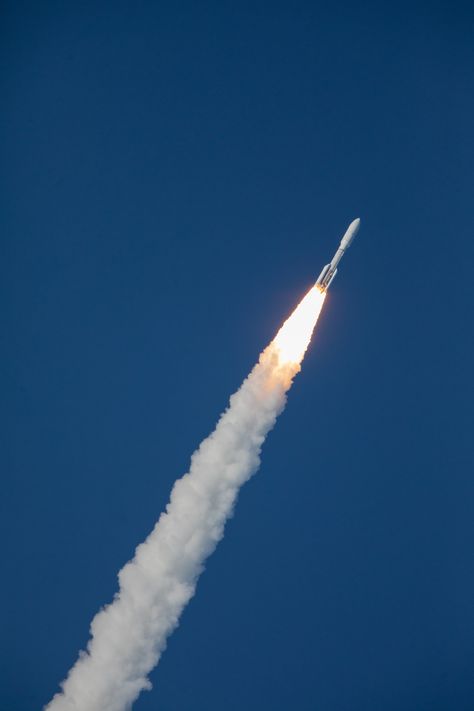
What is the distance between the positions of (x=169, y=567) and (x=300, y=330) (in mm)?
7032

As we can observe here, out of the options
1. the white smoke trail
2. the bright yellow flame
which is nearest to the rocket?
the bright yellow flame

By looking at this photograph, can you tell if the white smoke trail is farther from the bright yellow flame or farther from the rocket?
the rocket

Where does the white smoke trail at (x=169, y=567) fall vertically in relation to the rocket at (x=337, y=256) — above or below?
below

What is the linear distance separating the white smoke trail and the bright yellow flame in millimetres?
923

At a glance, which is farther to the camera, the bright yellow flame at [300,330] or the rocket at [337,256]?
the bright yellow flame at [300,330]

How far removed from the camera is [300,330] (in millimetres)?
18469

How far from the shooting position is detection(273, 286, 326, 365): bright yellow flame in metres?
18.3

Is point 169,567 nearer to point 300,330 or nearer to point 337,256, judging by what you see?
point 300,330

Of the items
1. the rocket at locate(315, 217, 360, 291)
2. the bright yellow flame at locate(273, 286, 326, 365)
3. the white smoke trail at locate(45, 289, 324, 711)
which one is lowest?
the white smoke trail at locate(45, 289, 324, 711)

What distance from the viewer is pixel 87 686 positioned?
57.4 feet

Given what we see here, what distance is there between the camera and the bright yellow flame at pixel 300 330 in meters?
18.3

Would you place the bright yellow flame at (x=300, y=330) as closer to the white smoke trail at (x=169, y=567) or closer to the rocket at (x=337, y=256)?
the rocket at (x=337, y=256)

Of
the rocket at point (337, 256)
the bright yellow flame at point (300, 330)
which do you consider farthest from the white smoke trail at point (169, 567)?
the rocket at point (337, 256)

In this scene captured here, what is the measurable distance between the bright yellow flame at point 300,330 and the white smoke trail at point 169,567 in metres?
0.92
